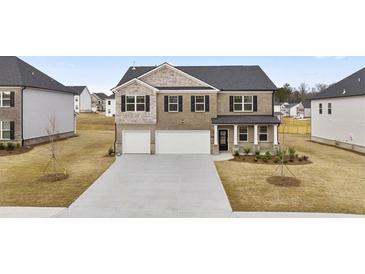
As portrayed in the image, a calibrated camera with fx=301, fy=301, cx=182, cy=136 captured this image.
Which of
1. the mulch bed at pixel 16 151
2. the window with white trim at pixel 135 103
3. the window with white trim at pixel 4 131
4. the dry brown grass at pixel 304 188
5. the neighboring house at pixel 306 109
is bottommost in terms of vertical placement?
the dry brown grass at pixel 304 188

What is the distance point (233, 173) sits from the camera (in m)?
16.7

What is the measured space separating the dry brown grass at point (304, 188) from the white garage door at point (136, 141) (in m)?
6.34

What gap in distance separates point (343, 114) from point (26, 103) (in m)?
27.2

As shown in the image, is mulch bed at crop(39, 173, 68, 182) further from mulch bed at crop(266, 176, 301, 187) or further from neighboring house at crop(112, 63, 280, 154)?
mulch bed at crop(266, 176, 301, 187)

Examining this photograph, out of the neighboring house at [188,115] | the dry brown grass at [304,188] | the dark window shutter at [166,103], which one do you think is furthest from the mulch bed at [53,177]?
the dark window shutter at [166,103]

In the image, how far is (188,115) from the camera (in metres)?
23.8

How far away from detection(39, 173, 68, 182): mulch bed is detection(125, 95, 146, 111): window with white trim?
845 centimetres

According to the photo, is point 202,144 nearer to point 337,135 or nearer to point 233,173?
point 233,173

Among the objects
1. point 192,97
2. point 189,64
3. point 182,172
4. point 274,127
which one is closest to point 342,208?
point 182,172

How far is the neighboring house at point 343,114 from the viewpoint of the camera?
2372 cm

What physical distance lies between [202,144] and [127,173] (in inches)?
330

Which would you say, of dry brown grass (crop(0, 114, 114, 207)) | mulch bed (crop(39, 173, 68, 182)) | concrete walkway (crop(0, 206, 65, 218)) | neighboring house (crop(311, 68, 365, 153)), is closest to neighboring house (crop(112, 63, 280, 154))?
dry brown grass (crop(0, 114, 114, 207))

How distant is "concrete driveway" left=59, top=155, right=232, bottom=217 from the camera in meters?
10.8

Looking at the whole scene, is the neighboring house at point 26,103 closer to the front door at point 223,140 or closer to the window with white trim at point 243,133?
the front door at point 223,140
